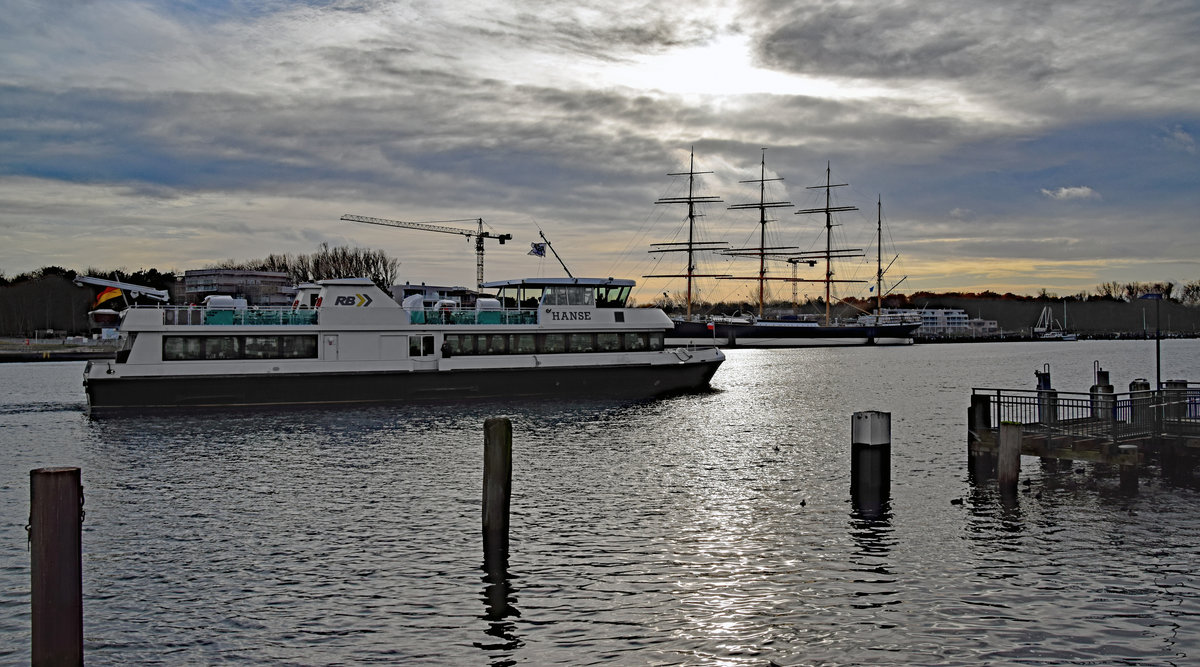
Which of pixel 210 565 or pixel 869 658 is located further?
pixel 210 565

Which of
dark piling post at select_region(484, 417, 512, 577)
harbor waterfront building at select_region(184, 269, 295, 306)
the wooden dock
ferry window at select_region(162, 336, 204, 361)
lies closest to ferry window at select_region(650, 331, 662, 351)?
ferry window at select_region(162, 336, 204, 361)

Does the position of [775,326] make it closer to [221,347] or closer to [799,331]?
[799,331]

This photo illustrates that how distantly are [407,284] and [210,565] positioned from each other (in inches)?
1566

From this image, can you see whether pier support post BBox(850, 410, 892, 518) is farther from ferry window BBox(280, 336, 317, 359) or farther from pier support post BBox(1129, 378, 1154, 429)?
ferry window BBox(280, 336, 317, 359)

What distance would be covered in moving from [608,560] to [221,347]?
108 ft

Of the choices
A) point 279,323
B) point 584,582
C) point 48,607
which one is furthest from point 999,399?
point 279,323

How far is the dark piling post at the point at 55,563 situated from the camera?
9.82 m

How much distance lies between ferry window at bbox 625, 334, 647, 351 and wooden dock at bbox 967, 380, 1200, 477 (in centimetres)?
2871

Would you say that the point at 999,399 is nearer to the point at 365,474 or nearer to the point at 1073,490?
the point at 1073,490

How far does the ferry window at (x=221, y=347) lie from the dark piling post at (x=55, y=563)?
3585 cm

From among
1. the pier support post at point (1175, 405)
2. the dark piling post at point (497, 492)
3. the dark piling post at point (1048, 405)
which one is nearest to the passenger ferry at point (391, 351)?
the dark piling post at point (1048, 405)

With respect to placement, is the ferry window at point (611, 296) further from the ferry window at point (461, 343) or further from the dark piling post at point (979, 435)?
the dark piling post at point (979, 435)

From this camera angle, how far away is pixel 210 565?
54.7 ft

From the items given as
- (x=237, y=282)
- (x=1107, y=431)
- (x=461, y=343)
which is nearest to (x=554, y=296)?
(x=461, y=343)
